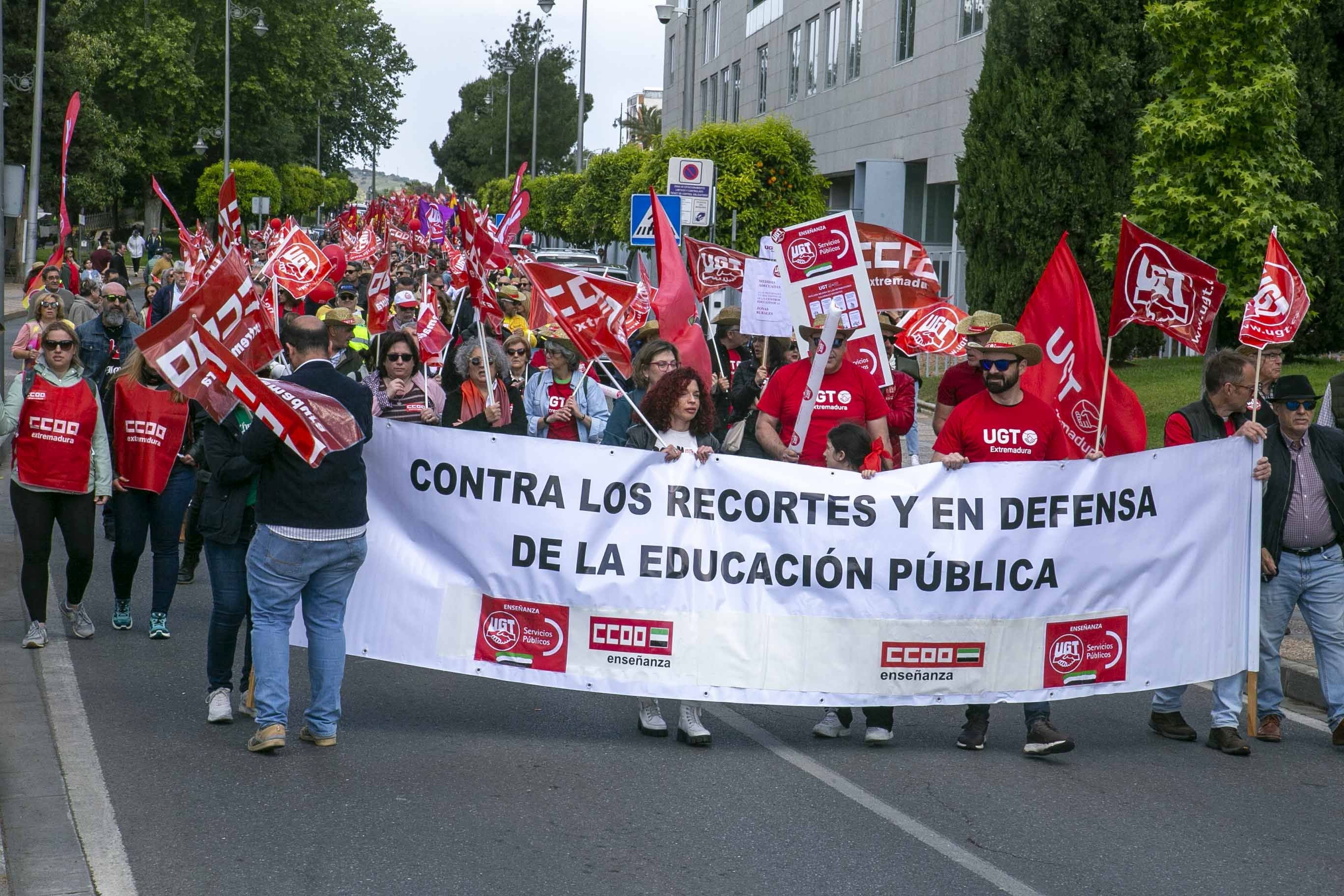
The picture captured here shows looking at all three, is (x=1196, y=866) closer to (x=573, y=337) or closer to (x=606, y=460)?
(x=606, y=460)

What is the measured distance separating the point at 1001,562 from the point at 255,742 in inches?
132

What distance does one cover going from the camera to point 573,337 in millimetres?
9719

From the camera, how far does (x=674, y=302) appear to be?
393 inches

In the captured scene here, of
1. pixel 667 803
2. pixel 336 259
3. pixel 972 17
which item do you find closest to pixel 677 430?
pixel 667 803

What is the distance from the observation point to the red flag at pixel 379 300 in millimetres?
16062

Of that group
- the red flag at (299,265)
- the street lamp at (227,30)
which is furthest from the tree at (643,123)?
the red flag at (299,265)

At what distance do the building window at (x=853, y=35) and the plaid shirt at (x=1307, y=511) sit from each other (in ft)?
116

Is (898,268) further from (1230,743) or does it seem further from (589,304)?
(1230,743)

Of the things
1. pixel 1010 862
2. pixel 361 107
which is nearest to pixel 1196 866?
pixel 1010 862

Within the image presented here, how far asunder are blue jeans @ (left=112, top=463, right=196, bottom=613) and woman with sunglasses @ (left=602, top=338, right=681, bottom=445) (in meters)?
2.54

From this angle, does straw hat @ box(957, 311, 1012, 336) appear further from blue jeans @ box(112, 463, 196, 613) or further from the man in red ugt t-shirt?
blue jeans @ box(112, 463, 196, 613)

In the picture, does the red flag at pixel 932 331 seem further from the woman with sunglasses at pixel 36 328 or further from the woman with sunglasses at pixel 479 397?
the woman with sunglasses at pixel 36 328

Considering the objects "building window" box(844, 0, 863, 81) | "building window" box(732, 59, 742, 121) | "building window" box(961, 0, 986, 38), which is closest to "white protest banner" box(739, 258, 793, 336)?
"building window" box(961, 0, 986, 38)

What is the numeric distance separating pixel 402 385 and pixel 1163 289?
14.2ft
